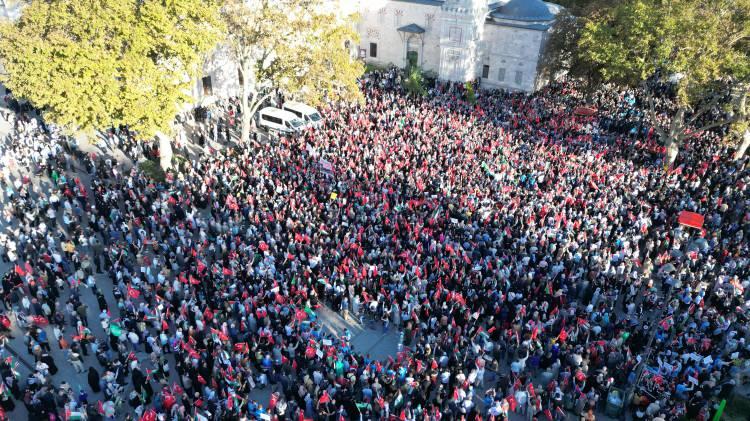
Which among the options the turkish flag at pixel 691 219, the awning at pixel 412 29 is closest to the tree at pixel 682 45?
the turkish flag at pixel 691 219

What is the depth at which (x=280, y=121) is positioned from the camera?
1258 inches

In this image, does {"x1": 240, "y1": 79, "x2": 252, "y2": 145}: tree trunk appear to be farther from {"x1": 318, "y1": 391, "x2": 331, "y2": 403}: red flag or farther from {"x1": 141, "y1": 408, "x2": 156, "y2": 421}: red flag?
{"x1": 318, "y1": 391, "x2": 331, "y2": 403}: red flag

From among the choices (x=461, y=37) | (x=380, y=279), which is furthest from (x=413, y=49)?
(x=380, y=279)

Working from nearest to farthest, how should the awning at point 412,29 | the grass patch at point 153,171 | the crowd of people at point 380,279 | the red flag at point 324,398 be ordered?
the red flag at point 324,398 < the crowd of people at point 380,279 < the grass patch at point 153,171 < the awning at point 412,29

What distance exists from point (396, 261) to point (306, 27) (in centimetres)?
1438

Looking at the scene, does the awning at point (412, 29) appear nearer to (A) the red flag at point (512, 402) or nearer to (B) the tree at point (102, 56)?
(B) the tree at point (102, 56)

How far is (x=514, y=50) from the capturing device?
41.7 meters

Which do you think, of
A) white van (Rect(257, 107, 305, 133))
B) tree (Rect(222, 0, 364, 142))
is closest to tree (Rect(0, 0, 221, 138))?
tree (Rect(222, 0, 364, 142))

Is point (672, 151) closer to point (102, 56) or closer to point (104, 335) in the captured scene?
point (104, 335)

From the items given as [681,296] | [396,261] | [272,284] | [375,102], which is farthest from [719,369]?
[375,102]

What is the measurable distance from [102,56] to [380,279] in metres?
15.6

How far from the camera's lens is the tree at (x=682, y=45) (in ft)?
81.4

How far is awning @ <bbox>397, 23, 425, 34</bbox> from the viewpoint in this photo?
4453 cm

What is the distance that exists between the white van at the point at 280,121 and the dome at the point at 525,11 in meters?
20.9
